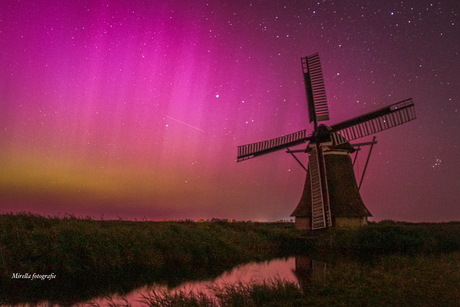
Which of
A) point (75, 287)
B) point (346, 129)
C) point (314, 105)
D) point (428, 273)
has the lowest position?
point (75, 287)

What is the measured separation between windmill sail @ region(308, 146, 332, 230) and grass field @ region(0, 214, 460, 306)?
844 mm

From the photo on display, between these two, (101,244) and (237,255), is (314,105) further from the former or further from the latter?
(101,244)

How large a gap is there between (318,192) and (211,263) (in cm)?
888

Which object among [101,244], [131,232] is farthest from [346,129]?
[101,244]

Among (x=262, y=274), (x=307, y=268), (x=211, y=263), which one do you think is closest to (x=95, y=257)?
(x=211, y=263)

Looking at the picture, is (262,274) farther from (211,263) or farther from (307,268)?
(211,263)

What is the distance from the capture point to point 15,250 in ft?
42.5

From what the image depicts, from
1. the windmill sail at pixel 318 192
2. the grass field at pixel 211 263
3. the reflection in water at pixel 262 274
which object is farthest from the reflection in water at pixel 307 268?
the windmill sail at pixel 318 192

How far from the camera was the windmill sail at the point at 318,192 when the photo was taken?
21.6 metres

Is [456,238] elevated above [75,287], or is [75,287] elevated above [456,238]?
[456,238]

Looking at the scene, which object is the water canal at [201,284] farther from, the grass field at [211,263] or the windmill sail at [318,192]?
the windmill sail at [318,192]

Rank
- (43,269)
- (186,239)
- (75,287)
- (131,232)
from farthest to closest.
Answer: (186,239)
(131,232)
(43,269)
(75,287)

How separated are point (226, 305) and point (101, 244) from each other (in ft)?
26.8

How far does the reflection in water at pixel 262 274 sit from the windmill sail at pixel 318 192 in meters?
3.25
